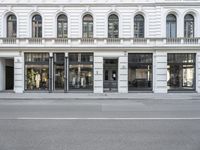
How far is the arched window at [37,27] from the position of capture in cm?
2711

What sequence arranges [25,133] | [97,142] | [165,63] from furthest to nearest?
[165,63]
[25,133]
[97,142]

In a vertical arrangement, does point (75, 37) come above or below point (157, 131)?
above

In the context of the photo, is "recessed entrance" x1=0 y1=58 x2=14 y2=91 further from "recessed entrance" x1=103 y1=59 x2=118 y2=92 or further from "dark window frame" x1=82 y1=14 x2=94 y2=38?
"recessed entrance" x1=103 y1=59 x2=118 y2=92

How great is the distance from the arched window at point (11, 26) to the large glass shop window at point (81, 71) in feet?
21.8

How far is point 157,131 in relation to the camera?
8.39 meters

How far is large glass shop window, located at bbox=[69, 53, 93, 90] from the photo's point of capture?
27000mm

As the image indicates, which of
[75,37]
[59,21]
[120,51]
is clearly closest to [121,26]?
[120,51]

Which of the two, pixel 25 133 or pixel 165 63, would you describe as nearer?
pixel 25 133

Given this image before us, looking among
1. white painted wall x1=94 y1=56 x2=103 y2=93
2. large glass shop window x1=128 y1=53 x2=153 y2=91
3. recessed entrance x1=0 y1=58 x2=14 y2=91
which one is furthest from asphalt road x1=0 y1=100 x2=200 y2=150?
recessed entrance x1=0 y1=58 x2=14 y2=91

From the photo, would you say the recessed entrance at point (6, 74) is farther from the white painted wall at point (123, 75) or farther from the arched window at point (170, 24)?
the arched window at point (170, 24)

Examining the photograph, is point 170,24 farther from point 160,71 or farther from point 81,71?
point 81,71

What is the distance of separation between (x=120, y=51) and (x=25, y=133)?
63.8 feet

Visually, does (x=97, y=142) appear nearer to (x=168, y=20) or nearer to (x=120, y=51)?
(x=120, y=51)

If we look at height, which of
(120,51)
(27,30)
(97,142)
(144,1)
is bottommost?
(97,142)
